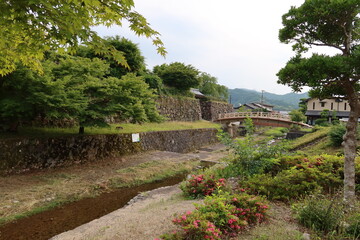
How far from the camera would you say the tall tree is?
3850mm

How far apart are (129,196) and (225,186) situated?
4063 millimetres

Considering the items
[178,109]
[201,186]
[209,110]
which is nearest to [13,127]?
[201,186]

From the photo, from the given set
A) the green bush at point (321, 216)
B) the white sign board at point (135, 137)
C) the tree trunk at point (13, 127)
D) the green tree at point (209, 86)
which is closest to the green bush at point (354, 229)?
the green bush at point (321, 216)

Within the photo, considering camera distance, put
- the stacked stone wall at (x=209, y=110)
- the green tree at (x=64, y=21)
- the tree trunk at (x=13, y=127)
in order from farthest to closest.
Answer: the stacked stone wall at (x=209, y=110), the tree trunk at (x=13, y=127), the green tree at (x=64, y=21)

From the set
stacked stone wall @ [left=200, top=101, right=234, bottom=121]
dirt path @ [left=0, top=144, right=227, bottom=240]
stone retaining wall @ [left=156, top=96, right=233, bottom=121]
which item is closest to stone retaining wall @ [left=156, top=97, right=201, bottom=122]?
stone retaining wall @ [left=156, top=96, right=233, bottom=121]

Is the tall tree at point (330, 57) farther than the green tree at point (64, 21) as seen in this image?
Yes

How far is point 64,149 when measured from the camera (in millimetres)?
9766

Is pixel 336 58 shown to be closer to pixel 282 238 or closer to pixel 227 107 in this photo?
pixel 282 238

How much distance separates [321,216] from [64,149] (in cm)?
988

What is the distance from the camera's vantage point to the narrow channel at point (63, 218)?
16.7 feet

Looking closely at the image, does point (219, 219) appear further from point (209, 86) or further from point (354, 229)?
point (209, 86)

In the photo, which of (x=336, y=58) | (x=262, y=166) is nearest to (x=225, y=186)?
(x=262, y=166)

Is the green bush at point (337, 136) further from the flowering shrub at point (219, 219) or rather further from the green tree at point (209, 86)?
the green tree at point (209, 86)

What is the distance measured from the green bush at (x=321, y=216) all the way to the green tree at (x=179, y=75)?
22.9 m
